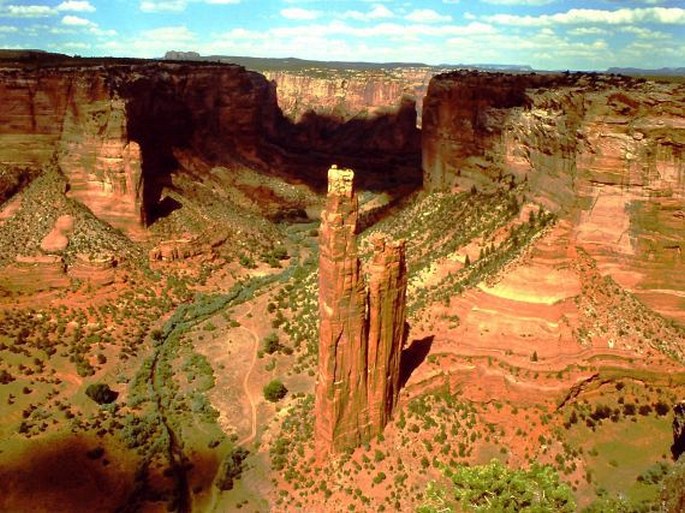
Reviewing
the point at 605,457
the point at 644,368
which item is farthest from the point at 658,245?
the point at 605,457

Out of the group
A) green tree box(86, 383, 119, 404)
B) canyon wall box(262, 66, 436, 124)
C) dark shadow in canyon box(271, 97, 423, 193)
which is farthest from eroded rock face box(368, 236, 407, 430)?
canyon wall box(262, 66, 436, 124)

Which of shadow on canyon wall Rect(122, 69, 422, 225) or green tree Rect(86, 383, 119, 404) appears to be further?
shadow on canyon wall Rect(122, 69, 422, 225)

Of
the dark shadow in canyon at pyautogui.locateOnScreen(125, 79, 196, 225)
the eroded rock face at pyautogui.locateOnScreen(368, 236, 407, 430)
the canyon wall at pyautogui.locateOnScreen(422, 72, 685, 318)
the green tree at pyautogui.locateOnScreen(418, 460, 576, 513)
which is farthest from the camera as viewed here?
the dark shadow in canyon at pyautogui.locateOnScreen(125, 79, 196, 225)

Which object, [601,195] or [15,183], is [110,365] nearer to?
[15,183]

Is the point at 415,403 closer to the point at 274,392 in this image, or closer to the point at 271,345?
the point at 274,392

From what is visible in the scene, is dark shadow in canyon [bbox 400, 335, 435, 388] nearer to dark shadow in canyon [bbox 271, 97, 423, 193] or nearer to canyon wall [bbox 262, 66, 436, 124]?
dark shadow in canyon [bbox 271, 97, 423, 193]

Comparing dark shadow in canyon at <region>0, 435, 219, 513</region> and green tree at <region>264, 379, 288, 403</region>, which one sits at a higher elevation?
green tree at <region>264, 379, 288, 403</region>

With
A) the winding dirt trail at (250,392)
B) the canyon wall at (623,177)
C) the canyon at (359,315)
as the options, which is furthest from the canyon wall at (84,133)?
the canyon wall at (623,177)
